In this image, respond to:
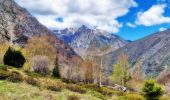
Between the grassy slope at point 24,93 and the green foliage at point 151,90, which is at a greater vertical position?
the grassy slope at point 24,93

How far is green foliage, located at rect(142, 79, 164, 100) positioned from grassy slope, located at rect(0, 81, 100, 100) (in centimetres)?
1781

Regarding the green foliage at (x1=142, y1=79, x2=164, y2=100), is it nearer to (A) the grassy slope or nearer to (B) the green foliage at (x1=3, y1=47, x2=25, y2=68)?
(A) the grassy slope

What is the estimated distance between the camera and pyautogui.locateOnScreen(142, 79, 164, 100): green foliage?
158 ft

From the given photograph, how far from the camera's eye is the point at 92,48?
10688 cm

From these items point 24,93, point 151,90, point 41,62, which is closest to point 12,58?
point 151,90

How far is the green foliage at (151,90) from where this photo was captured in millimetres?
48125

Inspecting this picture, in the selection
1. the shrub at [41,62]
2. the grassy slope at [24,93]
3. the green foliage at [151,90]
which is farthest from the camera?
the shrub at [41,62]

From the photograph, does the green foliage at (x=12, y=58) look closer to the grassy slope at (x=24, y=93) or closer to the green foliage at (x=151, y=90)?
the green foliage at (x=151, y=90)

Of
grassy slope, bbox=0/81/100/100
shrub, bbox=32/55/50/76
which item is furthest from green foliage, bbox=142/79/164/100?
shrub, bbox=32/55/50/76

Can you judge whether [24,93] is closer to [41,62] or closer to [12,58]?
[12,58]

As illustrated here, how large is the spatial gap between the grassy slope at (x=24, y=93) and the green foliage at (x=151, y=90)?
17.8 metres

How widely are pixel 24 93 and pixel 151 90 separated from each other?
76.4ft

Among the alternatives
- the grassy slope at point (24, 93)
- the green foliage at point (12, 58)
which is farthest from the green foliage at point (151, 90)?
the green foliage at point (12, 58)

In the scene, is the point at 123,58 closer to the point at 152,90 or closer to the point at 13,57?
the point at 13,57
